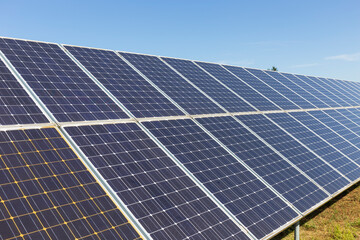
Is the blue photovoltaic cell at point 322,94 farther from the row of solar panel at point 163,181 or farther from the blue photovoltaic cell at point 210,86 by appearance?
the row of solar panel at point 163,181

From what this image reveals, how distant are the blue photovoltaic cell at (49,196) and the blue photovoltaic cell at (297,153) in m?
9.13

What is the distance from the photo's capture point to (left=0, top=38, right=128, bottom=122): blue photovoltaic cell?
9930 millimetres

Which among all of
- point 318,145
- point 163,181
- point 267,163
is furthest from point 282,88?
point 163,181

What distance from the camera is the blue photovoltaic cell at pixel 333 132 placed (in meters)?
18.3

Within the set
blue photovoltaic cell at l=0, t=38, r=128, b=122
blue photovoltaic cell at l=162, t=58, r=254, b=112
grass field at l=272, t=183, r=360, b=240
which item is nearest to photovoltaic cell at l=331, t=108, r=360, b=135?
grass field at l=272, t=183, r=360, b=240

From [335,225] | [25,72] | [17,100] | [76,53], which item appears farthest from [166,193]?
[335,225]

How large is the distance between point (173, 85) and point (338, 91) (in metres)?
24.4

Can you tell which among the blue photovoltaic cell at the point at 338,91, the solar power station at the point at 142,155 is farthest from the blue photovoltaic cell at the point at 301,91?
the solar power station at the point at 142,155

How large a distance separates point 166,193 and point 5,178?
390 centimetres

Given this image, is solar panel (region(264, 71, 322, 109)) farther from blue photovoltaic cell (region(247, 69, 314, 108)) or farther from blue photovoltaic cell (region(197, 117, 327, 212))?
blue photovoltaic cell (region(197, 117, 327, 212))

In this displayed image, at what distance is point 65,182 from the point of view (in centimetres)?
735

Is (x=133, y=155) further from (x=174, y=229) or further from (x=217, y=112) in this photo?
(x=217, y=112)

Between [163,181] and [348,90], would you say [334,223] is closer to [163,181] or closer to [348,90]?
[163,181]

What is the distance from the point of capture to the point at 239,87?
19.7 metres
